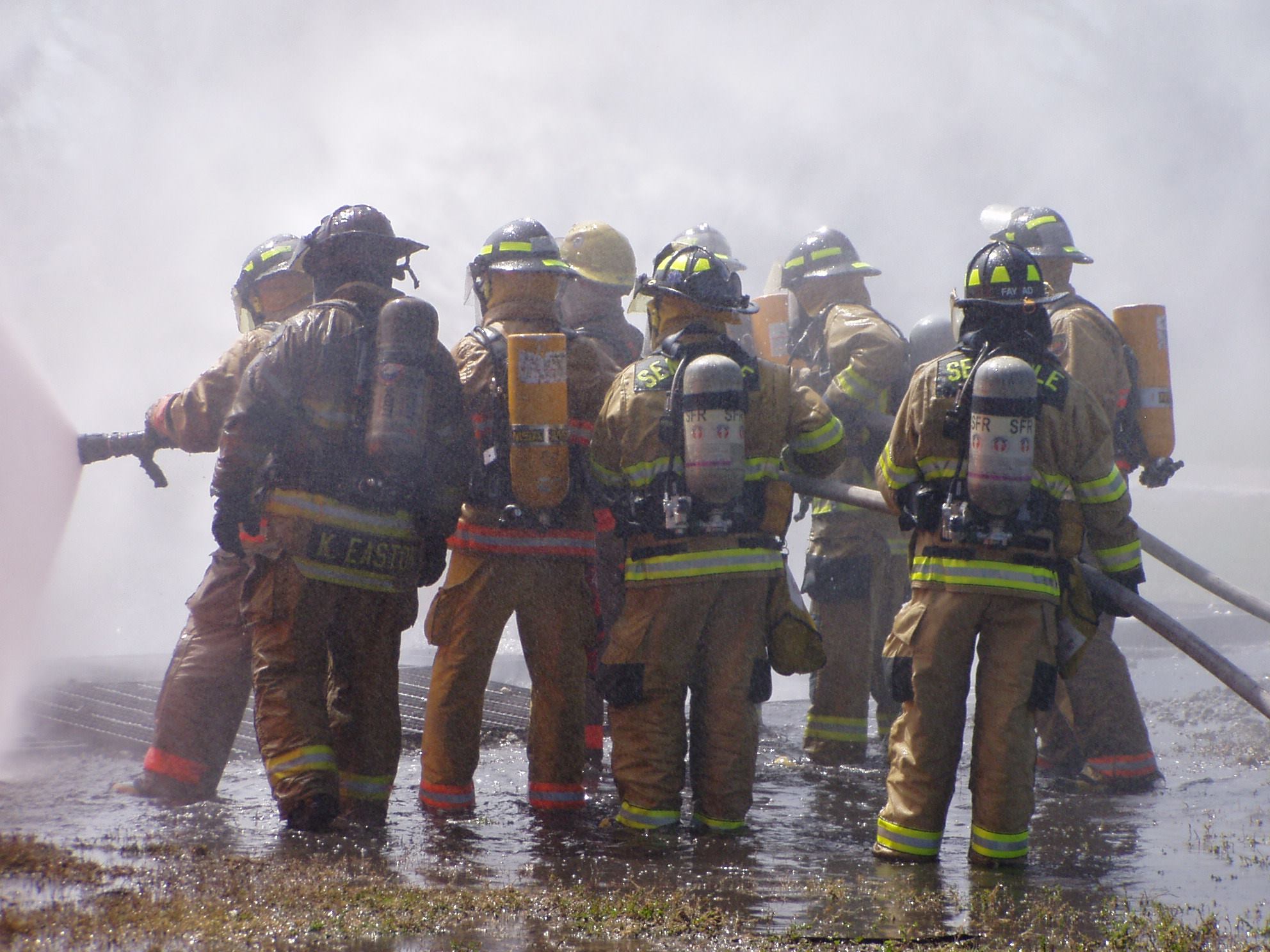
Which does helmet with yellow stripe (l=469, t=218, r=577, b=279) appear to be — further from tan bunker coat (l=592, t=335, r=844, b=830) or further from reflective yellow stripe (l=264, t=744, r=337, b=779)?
reflective yellow stripe (l=264, t=744, r=337, b=779)

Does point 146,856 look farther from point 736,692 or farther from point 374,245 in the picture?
point 374,245

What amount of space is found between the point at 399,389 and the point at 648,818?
1.64m

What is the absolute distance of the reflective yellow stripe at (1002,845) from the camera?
3660 mm

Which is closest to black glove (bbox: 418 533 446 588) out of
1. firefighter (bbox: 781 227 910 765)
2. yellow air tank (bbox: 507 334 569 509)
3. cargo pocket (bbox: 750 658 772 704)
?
yellow air tank (bbox: 507 334 569 509)

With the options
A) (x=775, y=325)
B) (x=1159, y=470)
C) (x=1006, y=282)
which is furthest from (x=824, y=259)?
(x=1006, y=282)

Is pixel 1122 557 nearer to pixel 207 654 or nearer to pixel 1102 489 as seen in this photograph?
pixel 1102 489

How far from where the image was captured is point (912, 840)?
3723mm

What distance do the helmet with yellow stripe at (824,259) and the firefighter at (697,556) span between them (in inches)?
92.8

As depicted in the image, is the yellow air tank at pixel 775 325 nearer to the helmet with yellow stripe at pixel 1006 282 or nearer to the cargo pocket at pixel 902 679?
the helmet with yellow stripe at pixel 1006 282

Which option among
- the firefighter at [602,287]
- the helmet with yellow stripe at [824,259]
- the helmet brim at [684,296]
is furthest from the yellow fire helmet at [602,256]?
the helmet brim at [684,296]

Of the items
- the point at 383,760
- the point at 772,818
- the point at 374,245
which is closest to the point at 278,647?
the point at 383,760

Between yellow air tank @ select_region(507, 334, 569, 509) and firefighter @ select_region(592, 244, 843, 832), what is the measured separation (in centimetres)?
19

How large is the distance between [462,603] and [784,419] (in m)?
1.32

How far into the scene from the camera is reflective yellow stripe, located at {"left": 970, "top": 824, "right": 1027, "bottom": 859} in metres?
3.66
